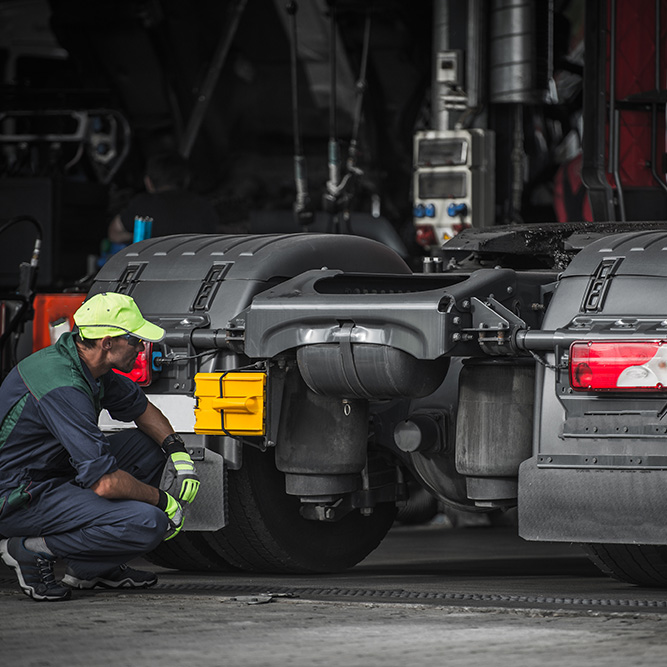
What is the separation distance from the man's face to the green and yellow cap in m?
0.03

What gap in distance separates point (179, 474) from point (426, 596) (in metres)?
0.91

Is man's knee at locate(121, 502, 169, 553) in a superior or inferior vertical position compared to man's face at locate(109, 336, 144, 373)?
inferior

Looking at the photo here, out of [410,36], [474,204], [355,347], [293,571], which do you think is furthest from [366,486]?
[410,36]

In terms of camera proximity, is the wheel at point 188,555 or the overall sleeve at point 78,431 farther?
the wheel at point 188,555

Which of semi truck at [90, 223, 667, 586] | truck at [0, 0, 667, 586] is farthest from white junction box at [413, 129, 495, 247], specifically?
semi truck at [90, 223, 667, 586]

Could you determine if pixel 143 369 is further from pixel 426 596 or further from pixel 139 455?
pixel 426 596

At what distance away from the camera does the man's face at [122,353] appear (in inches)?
204

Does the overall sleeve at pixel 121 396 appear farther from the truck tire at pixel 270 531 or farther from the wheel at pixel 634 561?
the wheel at pixel 634 561

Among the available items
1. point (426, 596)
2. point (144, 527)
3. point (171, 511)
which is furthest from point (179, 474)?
point (426, 596)

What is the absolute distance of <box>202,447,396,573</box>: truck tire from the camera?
5.55 meters

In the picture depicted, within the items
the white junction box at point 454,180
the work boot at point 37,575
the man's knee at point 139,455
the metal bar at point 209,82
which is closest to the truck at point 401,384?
the man's knee at point 139,455

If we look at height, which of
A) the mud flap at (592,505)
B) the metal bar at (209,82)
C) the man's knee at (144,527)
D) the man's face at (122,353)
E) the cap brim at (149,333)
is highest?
the metal bar at (209,82)

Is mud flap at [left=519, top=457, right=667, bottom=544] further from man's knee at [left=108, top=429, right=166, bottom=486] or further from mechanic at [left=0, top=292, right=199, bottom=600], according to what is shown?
man's knee at [left=108, top=429, right=166, bottom=486]

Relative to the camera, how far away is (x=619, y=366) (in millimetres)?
4664
